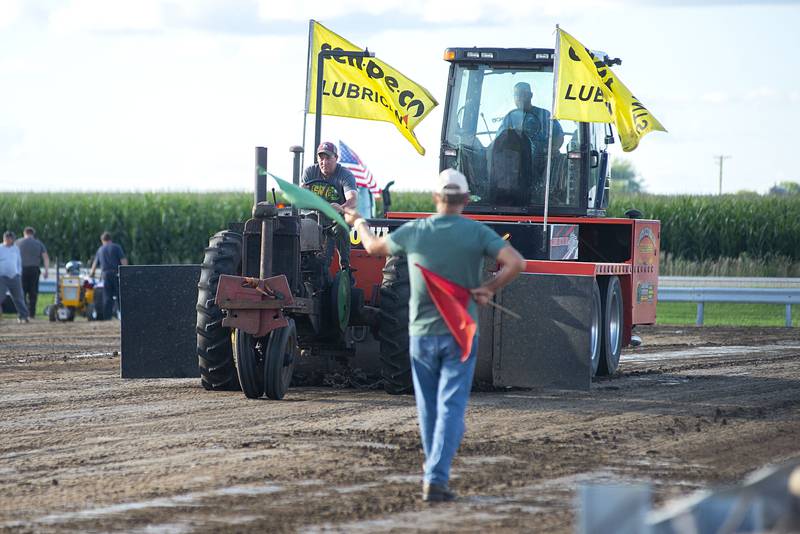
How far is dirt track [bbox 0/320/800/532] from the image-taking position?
23.9ft

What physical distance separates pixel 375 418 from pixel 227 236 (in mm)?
2411

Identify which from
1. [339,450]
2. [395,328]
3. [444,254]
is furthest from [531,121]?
[444,254]

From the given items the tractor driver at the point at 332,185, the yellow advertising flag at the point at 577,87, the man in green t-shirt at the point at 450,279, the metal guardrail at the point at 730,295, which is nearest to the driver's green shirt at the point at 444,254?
the man in green t-shirt at the point at 450,279

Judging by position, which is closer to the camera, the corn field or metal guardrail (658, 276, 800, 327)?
metal guardrail (658, 276, 800, 327)

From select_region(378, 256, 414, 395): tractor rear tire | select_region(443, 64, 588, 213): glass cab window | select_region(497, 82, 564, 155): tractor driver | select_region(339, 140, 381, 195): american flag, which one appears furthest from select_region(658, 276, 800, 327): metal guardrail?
select_region(378, 256, 414, 395): tractor rear tire

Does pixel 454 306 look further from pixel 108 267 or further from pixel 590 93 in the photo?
pixel 108 267

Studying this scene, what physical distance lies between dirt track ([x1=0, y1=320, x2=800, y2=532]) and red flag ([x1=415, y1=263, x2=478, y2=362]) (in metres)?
0.88

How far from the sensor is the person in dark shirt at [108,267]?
2631 centimetres

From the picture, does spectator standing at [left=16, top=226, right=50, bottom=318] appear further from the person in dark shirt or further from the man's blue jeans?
the man's blue jeans

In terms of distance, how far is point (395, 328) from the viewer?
1216 centimetres

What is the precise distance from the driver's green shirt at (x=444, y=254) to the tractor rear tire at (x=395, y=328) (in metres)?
4.17

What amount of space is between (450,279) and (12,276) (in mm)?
18621

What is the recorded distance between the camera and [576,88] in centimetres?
1550

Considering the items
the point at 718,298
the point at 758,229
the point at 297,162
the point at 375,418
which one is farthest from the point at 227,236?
the point at 758,229
